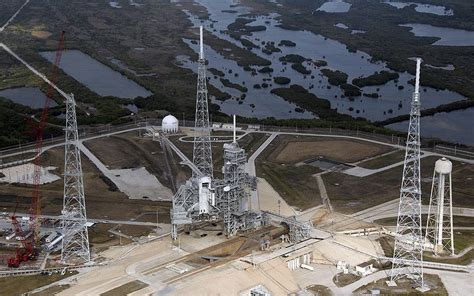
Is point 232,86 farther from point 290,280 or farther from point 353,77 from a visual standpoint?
point 290,280

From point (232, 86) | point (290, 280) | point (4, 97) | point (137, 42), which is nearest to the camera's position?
point (290, 280)

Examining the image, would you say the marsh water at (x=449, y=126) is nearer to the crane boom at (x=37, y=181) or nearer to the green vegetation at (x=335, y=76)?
the green vegetation at (x=335, y=76)

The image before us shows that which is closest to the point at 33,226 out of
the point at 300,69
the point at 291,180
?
the point at 291,180

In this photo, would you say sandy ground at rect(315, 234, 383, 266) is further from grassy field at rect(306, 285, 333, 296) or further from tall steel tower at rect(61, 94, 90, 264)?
tall steel tower at rect(61, 94, 90, 264)

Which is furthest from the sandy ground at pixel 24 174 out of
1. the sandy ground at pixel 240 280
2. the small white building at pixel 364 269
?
the small white building at pixel 364 269

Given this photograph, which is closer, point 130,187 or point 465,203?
point 465,203

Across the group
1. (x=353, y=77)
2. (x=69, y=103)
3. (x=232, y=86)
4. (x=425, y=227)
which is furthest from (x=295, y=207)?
(x=353, y=77)

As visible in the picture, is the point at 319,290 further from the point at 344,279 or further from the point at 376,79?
the point at 376,79
